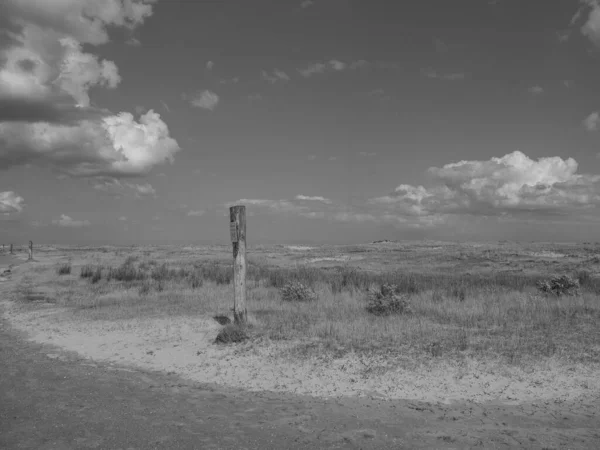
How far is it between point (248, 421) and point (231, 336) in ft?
13.8

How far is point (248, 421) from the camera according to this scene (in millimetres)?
6352

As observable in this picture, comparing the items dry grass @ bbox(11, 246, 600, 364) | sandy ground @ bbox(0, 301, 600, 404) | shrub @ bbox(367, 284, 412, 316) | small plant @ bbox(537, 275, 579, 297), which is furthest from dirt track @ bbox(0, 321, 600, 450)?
small plant @ bbox(537, 275, 579, 297)

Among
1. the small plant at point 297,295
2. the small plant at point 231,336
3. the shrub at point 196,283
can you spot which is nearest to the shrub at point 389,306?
the small plant at point 297,295

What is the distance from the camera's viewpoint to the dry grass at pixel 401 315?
9.46 metres

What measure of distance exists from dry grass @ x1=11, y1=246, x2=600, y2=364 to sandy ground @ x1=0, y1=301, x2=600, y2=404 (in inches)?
26.0

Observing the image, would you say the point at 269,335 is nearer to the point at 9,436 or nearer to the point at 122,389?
the point at 122,389

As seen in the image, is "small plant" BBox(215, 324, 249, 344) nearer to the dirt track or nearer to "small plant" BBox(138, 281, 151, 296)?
the dirt track

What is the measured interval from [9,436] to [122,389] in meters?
2.16

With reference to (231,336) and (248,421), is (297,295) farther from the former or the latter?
(248,421)

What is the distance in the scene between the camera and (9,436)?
5766 millimetres

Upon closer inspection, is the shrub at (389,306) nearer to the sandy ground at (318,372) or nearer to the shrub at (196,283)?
the sandy ground at (318,372)

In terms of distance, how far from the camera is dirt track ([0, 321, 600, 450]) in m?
5.63

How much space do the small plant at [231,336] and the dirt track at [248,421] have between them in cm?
236

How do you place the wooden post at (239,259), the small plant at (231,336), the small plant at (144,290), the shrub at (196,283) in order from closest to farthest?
the small plant at (231,336), the wooden post at (239,259), the small plant at (144,290), the shrub at (196,283)
